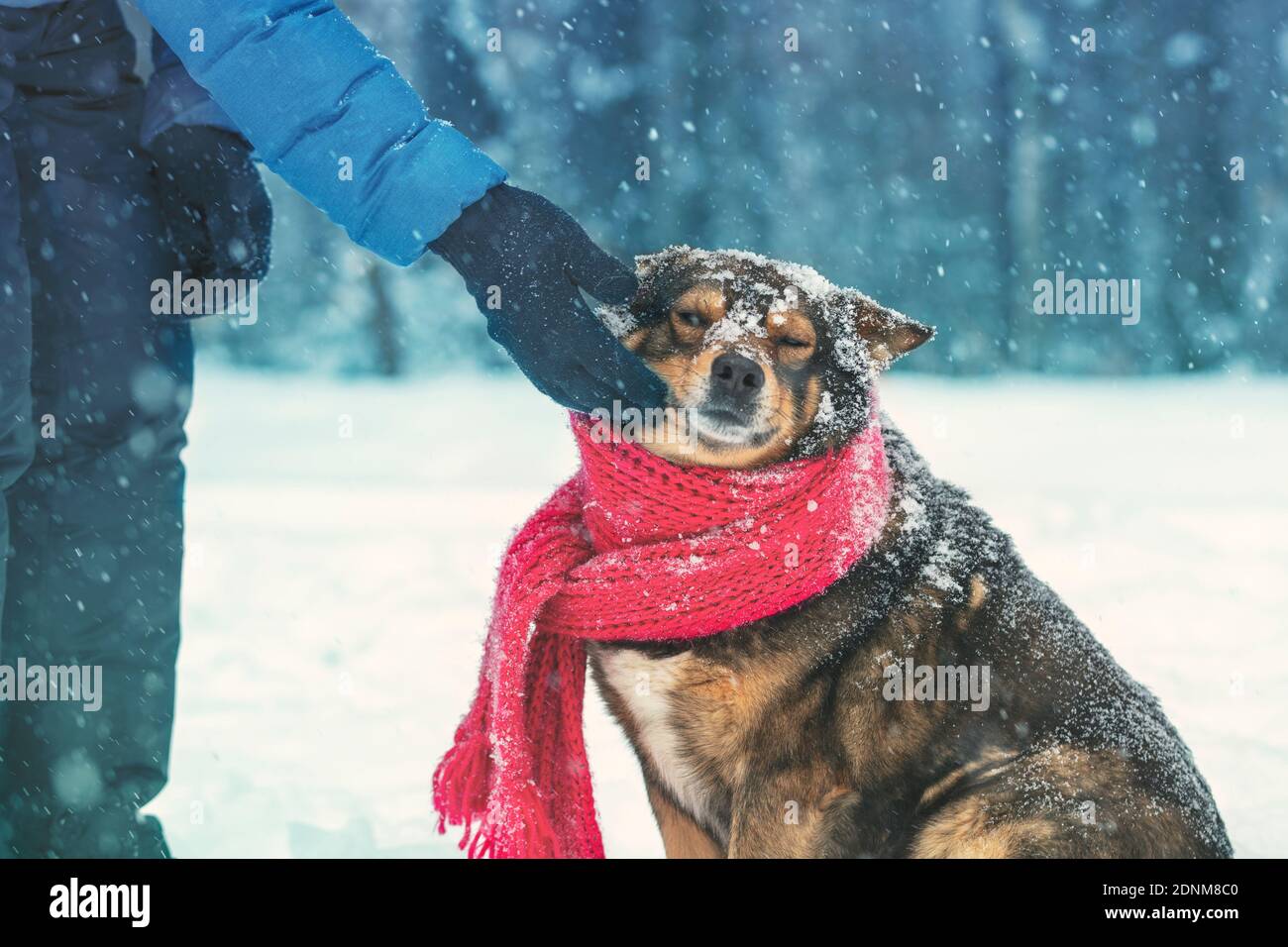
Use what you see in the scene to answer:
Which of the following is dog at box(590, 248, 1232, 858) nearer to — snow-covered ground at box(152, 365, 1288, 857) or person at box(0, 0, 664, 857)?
person at box(0, 0, 664, 857)

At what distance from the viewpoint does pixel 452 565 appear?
4.74 metres

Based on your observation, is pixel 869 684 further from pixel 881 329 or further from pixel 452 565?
pixel 452 565

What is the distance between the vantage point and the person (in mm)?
1534

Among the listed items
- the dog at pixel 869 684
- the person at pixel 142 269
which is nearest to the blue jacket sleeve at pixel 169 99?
the person at pixel 142 269

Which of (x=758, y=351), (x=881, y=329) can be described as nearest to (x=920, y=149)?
(x=881, y=329)

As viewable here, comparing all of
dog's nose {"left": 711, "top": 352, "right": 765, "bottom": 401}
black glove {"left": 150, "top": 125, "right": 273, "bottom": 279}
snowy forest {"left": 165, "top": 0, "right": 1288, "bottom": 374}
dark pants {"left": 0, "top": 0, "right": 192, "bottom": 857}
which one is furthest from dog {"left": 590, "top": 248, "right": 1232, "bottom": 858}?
snowy forest {"left": 165, "top": 0, "right": 1288, "bottom": 374}

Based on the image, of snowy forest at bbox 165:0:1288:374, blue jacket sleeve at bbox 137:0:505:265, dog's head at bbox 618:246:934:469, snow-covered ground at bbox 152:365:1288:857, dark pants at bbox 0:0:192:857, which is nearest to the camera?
blue jacket sleeve at bbox 137:0:505:265

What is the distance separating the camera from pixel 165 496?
2.05m

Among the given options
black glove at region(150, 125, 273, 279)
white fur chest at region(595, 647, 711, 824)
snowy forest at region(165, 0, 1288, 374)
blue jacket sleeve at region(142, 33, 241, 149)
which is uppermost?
snowy forest at region(165, 0, 1288, 374)

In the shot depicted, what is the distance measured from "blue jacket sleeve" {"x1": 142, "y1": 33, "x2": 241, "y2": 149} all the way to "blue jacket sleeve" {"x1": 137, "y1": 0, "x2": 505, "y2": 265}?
36 centimetres

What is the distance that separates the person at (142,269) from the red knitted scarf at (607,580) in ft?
0.82

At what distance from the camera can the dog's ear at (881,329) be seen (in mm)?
1953

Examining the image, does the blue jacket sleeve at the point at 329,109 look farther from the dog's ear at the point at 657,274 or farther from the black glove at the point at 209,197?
the dog's ear at the point at 657,274

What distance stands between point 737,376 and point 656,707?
0.67 meters
